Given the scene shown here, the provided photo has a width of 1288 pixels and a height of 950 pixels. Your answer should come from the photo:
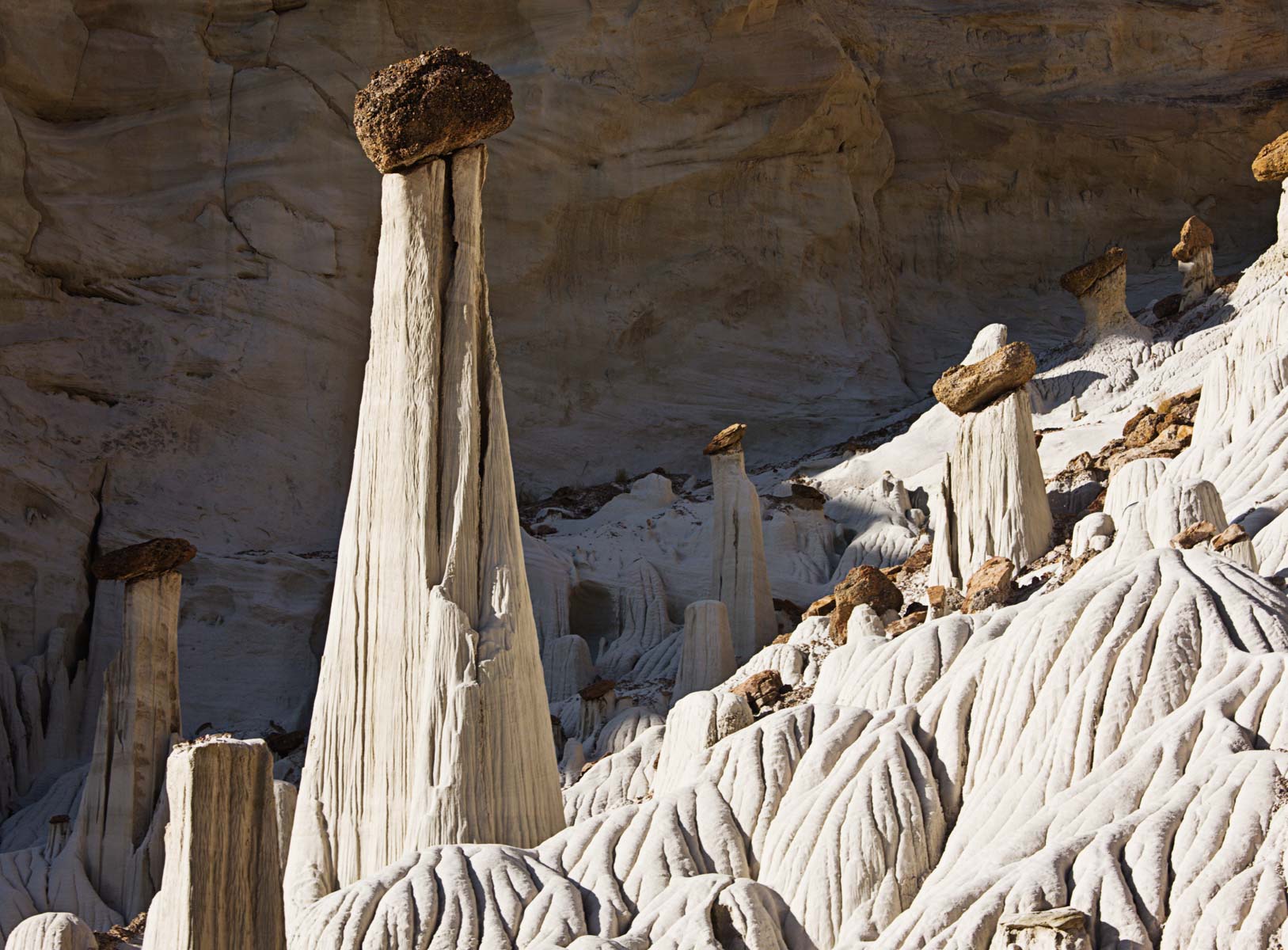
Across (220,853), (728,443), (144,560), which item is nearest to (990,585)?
(728,443)

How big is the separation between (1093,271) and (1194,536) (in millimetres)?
14470

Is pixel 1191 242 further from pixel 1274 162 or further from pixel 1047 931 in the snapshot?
pixel 1047 931

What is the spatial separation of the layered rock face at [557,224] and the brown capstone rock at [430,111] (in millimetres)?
11454

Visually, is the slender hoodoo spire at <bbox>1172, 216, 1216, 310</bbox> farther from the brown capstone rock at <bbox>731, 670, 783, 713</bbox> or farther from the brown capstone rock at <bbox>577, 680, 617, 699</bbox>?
the brown capstone rock at <bbox>731, 670, 783, 713</bbox>

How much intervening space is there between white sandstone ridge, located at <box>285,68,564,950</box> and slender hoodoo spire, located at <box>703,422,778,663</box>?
8.09m

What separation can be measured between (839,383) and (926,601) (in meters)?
13.7

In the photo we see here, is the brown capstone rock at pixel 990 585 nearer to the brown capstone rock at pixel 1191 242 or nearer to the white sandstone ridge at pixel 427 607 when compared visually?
the white sandstone ridge at pixel 427 607

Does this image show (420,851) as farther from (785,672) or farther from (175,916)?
(785,672)

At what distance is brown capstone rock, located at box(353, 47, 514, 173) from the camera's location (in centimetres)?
1238

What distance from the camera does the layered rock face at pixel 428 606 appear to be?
448 inches

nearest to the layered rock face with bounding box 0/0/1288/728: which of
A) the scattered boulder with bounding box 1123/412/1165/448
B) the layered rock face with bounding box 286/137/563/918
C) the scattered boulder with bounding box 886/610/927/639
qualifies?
the scattered boulder with bounding box 1123/412/1165/448

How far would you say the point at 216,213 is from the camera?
88.4 ft

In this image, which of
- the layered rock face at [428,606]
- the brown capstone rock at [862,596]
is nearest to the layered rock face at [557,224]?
the brown capstone rock at [862,596]

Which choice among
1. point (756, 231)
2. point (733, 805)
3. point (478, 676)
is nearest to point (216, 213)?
point (756, 231)
